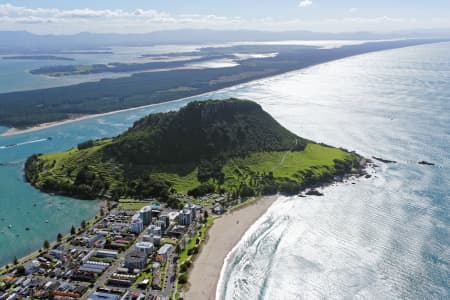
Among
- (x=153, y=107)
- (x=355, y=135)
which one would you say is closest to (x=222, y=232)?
(x=355, y=135)

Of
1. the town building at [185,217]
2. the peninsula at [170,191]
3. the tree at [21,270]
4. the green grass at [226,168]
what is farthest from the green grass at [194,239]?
the tree at [21,270]

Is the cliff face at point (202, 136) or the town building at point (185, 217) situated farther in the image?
the cliff face at point (202, 136)

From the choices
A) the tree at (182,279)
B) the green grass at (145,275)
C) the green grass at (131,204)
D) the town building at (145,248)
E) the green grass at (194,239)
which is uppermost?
the town building at (145,248)

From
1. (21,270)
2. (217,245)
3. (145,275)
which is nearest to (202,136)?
(217,245)

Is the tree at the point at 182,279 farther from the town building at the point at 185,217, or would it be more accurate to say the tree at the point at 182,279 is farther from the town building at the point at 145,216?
the town building at the point at 145,216

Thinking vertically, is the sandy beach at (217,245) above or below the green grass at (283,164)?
below

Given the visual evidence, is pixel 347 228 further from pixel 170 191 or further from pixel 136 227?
pixel 170 191

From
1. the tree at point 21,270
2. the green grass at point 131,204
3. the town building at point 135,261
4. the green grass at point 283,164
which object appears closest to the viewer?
the tree at point 21,270

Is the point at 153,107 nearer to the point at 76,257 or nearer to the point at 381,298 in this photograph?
the point at 76,257
